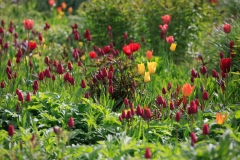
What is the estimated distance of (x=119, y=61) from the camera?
5.58 metres

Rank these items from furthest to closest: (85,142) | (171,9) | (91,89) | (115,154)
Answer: (171,9), (91,89), (85,142), (115,154)

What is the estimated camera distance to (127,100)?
183 inches

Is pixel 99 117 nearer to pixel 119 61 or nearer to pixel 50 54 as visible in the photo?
pixel 119 61

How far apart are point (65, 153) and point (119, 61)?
1887 mm

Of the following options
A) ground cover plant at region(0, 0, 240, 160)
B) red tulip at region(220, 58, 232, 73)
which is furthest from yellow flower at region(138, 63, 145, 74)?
red tulip at region(220, 58, 232, 73)

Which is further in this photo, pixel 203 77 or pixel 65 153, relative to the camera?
pixel 203 77

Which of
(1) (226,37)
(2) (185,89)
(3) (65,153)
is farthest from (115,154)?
(1) (226,37)

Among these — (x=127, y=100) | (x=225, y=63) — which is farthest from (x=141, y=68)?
(x=225, y=63)

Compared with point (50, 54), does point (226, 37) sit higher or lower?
higher

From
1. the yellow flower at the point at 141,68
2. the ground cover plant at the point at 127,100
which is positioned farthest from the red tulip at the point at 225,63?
the yellow flower at the point at 141,68

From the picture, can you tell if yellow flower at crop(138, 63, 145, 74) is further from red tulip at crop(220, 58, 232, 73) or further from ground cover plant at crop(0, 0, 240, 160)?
red tulip at crop(220, 58, 232, 73)

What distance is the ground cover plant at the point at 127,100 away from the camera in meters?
3.85

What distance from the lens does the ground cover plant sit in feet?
12.6

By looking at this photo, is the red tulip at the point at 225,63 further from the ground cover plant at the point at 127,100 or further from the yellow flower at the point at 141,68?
the yellow flower at the point at 141,68
